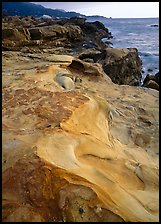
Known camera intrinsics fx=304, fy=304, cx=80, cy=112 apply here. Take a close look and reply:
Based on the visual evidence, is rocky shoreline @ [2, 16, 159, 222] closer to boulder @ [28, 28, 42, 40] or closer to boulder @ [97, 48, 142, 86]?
boulder @ [97, 48, 142, 86]

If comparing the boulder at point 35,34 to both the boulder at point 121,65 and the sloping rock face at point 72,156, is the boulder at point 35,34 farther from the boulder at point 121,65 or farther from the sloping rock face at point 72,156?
the sloping rock face at point 72,156

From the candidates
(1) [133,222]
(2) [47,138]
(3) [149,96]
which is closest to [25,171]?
(2) [47,138]

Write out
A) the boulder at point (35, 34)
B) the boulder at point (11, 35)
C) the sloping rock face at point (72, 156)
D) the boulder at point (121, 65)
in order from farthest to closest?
the boulder at point (35, 34), the boulder at point (11, 35), the boulder at point (121, 65), the sloping rock face at point (72, 156)

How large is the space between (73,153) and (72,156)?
7cm

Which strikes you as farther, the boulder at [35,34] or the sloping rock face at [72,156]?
the boulder at [35,34]

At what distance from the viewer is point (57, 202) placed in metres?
1.94

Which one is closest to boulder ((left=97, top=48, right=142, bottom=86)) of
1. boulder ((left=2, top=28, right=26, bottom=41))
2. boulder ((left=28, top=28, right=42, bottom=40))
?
boulder ((left=2, top=28, right=26, bottom=41))

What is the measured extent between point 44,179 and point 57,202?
0.18 meters

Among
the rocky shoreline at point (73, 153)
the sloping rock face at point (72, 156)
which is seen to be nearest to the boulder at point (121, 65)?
the rocky shoreline at point (73, 153)

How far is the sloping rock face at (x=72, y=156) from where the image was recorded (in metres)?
1.93

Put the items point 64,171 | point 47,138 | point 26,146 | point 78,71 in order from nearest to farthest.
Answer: point 64,171
point 26,146
point 47,138
point 78,71

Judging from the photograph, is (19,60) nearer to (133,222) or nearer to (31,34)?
(133,222)

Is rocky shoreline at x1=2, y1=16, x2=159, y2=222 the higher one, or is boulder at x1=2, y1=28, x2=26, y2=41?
boulder at x1=2, y1=28, x2=26, y2=41

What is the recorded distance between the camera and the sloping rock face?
6.35ft
